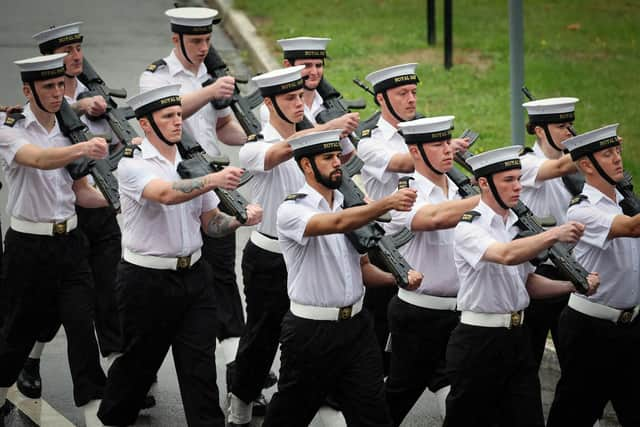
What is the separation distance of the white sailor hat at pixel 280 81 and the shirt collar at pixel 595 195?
6.55 feet

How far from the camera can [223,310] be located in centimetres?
1098

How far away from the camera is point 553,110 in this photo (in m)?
10.7

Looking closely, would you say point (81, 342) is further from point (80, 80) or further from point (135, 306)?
point (80, 80)

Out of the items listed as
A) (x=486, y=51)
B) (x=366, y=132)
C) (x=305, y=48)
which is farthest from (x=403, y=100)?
(x=486, y=51)

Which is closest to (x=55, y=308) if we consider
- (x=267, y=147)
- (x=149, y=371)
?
(x=149, y=371)

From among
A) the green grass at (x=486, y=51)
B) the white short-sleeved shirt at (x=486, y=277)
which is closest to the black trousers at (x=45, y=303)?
the white short-sleeved shirt at (x=486, y=277)

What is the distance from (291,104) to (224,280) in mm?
1485

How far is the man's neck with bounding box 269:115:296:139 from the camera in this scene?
10344 millimetres

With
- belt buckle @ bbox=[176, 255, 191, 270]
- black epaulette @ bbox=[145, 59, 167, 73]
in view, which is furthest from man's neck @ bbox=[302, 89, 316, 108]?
belt buckle @ bbox=[176, 255, 191, 270]

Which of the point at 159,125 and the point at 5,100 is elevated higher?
the point at 159,125

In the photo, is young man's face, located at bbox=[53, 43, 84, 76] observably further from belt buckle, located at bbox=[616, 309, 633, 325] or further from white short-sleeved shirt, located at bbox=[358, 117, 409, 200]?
belt buckle, located at bbox=[616, 309, 633, 325]

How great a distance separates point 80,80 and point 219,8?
983 centimetres

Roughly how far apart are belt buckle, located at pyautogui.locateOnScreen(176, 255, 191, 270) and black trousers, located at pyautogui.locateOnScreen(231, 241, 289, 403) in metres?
0.85

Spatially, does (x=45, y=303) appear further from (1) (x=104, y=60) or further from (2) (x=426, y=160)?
(1) (x=104, y=60)
